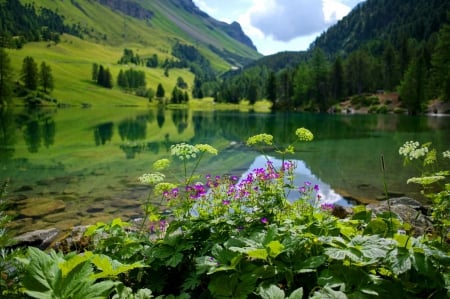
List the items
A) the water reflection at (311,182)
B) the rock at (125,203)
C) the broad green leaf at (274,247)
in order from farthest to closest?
the water reflection at (311,182), the rock at (125,203), the broad green leaf at (274,247)

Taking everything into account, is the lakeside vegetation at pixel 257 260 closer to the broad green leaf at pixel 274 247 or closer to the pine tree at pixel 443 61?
the broad green leaf at pixel 274 247

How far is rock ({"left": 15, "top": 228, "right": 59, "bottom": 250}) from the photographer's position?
494 inches

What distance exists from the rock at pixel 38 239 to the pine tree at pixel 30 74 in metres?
173

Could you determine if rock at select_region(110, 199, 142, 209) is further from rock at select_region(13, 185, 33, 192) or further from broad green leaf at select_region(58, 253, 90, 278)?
broad green leaf at select_region(58, 253, 90, 278)

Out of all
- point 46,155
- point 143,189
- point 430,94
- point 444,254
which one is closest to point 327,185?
point 143,189

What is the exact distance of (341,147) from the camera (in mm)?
41188

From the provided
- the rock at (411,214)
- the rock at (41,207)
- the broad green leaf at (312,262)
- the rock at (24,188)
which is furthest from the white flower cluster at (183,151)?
the rock at (24,188)

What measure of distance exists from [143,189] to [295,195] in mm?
9138

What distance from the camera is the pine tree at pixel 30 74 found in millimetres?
164000

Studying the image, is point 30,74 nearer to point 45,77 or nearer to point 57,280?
point 45,77

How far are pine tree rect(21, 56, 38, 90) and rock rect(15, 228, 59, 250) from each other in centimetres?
17339

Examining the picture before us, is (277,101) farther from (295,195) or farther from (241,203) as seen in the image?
(241,203)

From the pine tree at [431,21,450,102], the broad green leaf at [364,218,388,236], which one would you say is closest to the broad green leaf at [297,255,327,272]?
the broad green leaf at [364,218,388,236]

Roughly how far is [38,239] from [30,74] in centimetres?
17732
